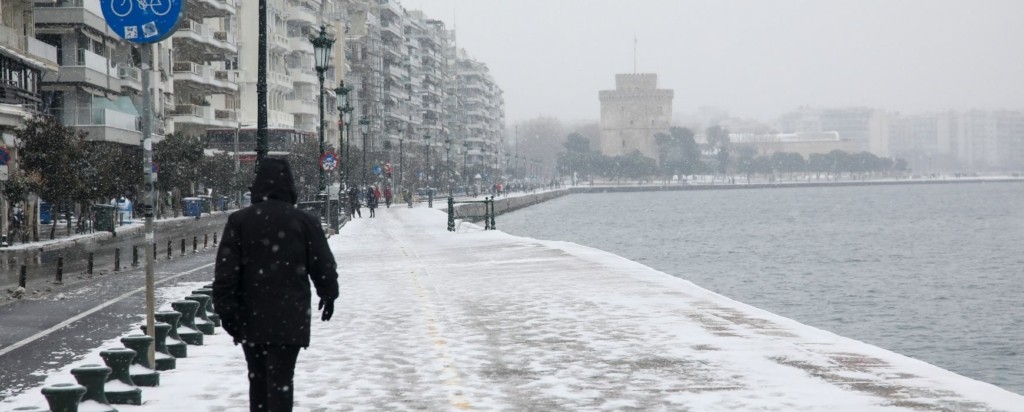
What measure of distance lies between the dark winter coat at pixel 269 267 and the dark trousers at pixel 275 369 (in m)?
0.08

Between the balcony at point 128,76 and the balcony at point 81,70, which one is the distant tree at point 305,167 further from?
the balcony at point 81,70

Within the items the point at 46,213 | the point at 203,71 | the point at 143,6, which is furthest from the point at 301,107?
the point at 143,6

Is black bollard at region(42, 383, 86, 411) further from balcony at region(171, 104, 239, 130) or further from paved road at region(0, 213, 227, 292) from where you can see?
balcony at region(171, 104, 239, 130)

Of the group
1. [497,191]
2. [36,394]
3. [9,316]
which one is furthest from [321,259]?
[497,191]

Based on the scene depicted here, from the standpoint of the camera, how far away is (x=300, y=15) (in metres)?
103

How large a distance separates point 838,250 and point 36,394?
56133 mm

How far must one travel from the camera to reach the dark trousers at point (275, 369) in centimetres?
733

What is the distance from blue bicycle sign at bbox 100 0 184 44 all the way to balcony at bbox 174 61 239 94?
6704cm

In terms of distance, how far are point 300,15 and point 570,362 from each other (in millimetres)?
93945

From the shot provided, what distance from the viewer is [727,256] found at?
5875 centimetres

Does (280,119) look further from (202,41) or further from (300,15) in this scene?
(202,41)

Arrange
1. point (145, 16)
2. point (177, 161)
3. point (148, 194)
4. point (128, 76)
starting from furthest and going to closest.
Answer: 1. point (128, 76)
2. point (177, 161)
3. point (148, 194)
4. point (145, 16)

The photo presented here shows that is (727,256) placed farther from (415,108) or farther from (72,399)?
(415,108)

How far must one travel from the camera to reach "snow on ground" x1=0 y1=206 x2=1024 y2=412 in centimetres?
968
